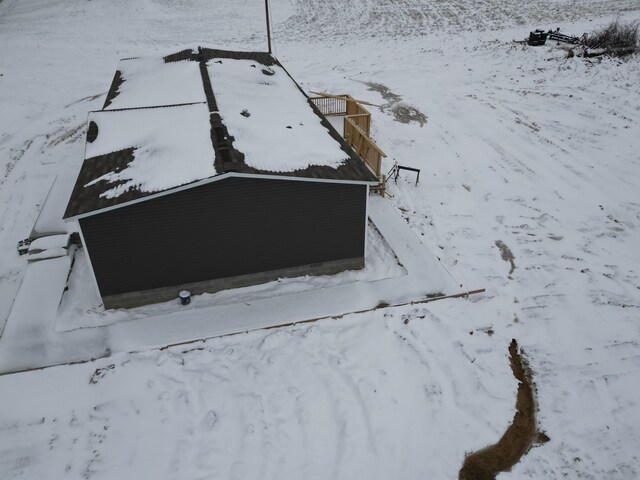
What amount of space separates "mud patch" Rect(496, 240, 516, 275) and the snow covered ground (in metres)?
0.06

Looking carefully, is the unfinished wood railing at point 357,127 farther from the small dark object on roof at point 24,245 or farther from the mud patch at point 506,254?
the small dark object on roof at point 24,245

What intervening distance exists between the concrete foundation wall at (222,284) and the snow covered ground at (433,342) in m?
1.76

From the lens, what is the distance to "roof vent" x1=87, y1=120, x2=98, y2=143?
12.9 m

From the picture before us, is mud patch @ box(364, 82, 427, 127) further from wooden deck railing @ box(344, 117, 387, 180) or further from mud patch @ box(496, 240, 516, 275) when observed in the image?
Result: mud patch @ box(496, 240, 516, 275)

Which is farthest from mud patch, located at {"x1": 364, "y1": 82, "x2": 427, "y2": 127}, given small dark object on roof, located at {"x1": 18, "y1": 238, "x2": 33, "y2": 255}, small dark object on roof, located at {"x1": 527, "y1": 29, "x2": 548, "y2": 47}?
small dark object on roof, located at {"x1": 18, "y1": 238, "x2": 33, "y2": 255}

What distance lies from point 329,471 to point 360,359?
252 centimetres

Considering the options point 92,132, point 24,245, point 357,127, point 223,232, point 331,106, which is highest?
point 92,132

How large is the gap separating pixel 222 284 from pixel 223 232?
60.4 inches

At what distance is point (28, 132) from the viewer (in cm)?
2064

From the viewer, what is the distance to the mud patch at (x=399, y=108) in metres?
21.4

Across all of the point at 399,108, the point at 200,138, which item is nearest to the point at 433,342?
the point at 200,138

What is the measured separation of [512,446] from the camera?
8430mm

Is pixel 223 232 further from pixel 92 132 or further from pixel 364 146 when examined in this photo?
pixel 364 146

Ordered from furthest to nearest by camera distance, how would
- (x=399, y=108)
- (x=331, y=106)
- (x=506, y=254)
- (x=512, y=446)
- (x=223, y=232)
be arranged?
(x=399, y=108) < (x=331, y=106) < (x=506, y=254) < (x=223, y=232) < (x=512, y=446)
